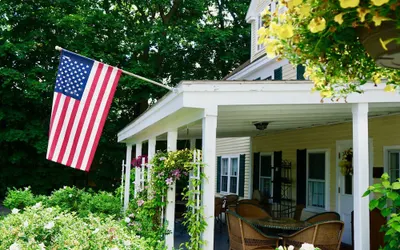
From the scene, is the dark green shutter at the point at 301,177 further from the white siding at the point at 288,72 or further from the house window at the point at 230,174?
the house window at the point at 230,174

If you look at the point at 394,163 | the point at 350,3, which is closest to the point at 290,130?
the point at 394,163

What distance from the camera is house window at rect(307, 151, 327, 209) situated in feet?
32.3

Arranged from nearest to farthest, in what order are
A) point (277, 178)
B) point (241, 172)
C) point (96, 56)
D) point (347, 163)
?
point (347, 163) → point (277, 178) → point (241, 172) → point (96, 56)

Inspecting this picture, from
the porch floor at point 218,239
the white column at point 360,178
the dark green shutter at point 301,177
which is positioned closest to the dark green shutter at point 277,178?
the dark green shutter at point 301,177

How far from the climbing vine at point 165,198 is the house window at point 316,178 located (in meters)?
4.36

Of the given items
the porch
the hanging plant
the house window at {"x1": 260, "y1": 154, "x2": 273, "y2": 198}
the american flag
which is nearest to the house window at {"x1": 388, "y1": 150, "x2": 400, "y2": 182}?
the hanging plant

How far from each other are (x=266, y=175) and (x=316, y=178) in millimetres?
2880

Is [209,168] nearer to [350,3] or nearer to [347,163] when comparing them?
[350,3]

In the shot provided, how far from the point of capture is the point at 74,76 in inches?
242

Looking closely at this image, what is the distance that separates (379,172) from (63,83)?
18.6 feet

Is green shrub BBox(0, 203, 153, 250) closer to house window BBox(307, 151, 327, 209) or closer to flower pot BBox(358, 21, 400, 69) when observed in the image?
flower pot BBox(358, 21, 400, 69)

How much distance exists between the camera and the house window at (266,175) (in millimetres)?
12633

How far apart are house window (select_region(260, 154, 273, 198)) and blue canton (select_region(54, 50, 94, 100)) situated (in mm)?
7459

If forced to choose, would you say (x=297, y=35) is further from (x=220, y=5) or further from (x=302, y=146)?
(x=220, y=5)
